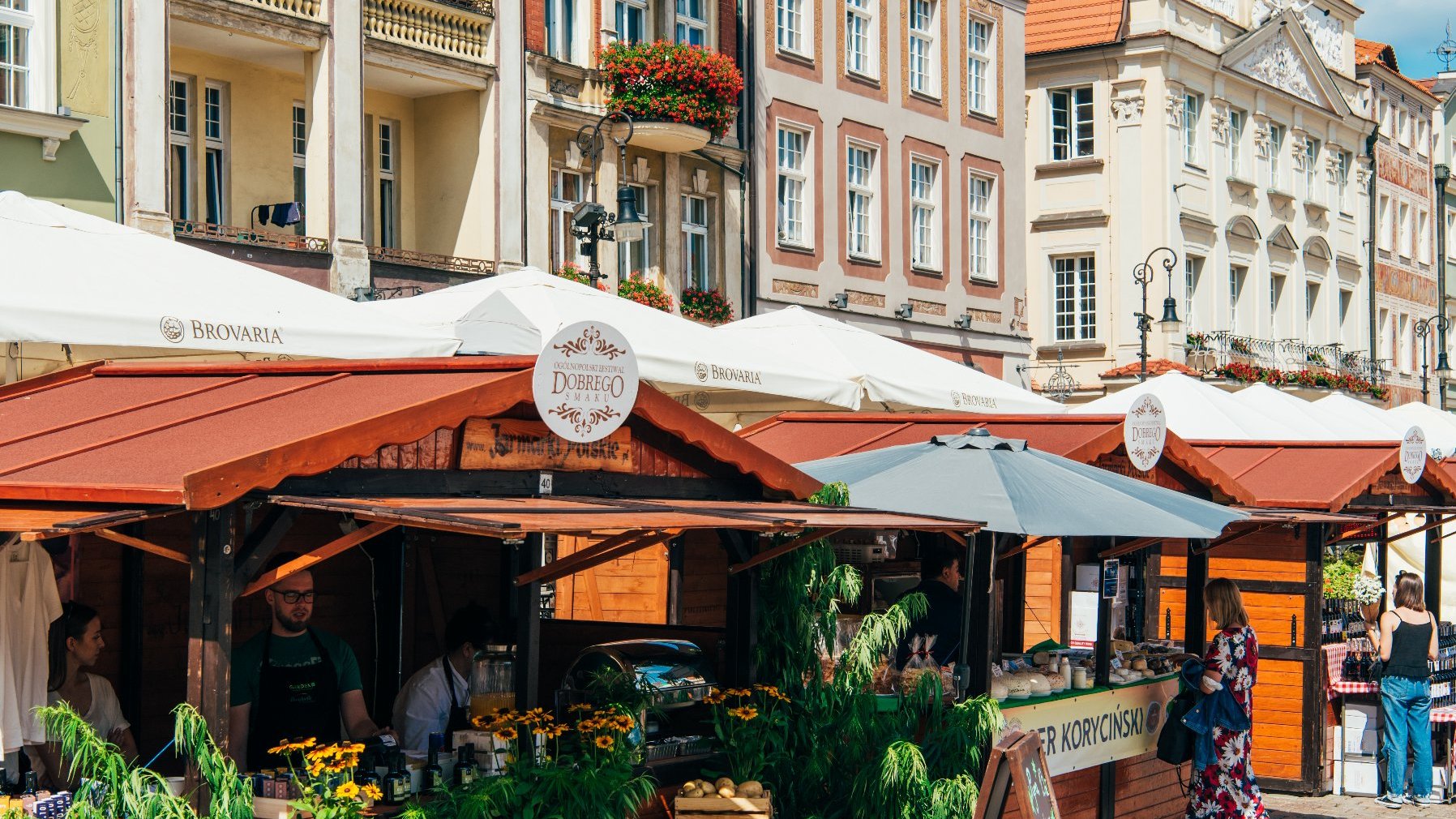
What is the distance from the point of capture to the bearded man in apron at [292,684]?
8.21 metres

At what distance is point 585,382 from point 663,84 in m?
15.1

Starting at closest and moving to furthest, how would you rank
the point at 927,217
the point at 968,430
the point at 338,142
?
the point at 968,430
the point at 338,142
the point at 927,217

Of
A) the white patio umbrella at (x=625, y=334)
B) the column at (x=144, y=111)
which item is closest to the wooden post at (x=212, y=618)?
the white patio umbrella at (x=625, y=334)

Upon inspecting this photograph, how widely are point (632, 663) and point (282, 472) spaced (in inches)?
118

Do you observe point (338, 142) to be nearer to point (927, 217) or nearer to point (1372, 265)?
point (927, 217)

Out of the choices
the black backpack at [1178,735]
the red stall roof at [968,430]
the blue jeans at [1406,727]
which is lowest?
the blue jeans at [1406,727]

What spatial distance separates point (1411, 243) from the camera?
51.4 meters

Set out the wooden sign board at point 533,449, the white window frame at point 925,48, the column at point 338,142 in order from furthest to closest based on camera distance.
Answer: the white window frame at point 925,48 < the column at point 338,142 < the wooden sign board at point 533,449

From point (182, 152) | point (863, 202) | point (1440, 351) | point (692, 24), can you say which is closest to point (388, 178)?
point (182, 152)

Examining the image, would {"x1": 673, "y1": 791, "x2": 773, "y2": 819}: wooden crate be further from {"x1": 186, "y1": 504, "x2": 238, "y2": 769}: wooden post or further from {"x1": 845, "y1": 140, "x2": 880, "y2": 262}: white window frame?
{"x1": 845, "y1": 140, "x2": 880, "y2": 262}: white window frame

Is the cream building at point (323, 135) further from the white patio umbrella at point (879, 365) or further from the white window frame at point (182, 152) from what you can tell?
the white patio umbrella at point (879, 365)

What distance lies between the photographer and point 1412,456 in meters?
17.1

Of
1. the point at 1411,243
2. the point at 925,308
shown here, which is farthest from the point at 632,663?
the point at 1411,243

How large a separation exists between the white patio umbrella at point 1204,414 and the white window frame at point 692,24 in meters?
7.69
